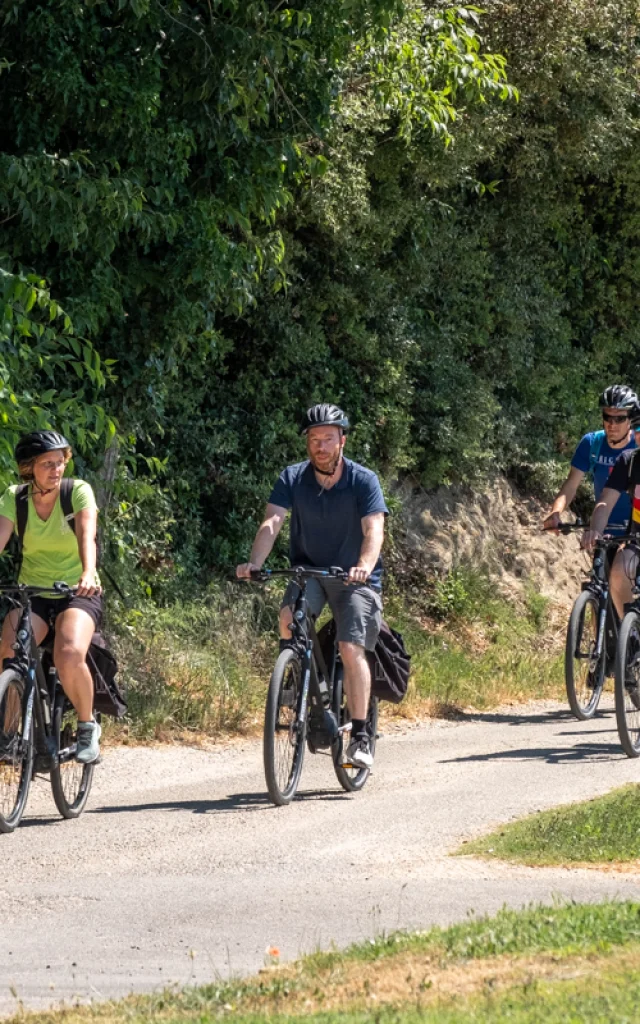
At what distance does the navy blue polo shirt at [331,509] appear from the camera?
8.91 metres

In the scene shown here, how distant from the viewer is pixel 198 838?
25.3 ft

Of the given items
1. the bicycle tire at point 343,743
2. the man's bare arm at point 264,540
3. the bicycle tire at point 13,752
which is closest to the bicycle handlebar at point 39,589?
the bicycle tire at point 13,752

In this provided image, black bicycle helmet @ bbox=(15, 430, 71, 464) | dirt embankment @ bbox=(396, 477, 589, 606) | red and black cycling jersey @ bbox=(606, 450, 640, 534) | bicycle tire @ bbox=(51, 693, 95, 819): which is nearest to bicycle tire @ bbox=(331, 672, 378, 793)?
bicycle tire @ bbox=(51, 693, 95, 819)

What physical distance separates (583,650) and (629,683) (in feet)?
4.48

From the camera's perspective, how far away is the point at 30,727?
7.82 metres

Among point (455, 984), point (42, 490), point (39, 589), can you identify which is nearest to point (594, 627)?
point (42, 490)

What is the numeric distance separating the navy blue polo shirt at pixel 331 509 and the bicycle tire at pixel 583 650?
3048 mm

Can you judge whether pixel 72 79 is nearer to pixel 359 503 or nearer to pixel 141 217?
pixel 141 217

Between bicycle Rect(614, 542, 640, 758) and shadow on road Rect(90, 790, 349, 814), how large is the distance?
7.44ft

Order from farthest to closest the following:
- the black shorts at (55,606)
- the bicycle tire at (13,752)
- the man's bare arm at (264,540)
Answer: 1. the man's bare arm at (264,540)
2. the black shorts at (55,606)
3. the bicycle tire at (13,752)

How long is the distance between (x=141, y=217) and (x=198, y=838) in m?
5.06

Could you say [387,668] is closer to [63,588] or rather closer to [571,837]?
[571,837]

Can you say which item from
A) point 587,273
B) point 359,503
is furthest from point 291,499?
point 587,273

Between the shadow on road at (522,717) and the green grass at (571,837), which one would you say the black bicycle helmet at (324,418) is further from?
the shadow on road at (522,717)
